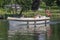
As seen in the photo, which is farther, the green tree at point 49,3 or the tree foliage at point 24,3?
the green tree at point 49,3

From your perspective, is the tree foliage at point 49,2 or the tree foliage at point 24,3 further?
the tree foliage at point 49,2

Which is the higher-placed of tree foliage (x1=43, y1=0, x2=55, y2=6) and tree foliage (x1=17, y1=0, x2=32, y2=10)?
tree foliage (x1=17, y1=0, x2=32, y2=10)

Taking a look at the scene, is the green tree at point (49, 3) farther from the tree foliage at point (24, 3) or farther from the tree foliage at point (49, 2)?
the tree foliage at point (24, 3)

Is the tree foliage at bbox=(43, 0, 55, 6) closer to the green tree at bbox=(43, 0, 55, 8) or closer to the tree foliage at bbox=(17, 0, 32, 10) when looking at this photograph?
the green tree at bbox=(43, 0, 55, 8)

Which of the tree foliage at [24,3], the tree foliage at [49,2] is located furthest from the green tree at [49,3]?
the tree foliage at [24,3]

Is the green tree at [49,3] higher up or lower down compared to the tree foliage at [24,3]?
lower down

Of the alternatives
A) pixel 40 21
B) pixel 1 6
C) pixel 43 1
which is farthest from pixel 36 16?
pixel 43 1

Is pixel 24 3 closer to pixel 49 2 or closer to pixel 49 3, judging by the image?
pixel 49 3

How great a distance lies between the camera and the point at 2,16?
53406 mm

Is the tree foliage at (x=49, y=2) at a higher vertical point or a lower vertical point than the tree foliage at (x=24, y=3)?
lower

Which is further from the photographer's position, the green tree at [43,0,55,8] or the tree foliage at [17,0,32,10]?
the green tree at [43,0,55,8]

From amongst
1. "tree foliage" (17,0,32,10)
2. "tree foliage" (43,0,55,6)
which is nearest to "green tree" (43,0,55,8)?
"tree foliage" (43,0,55,6)

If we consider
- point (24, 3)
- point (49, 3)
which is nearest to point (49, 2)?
point (49, 3)

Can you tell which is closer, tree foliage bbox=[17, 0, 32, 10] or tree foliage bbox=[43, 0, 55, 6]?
tree foliage bbox=[17, 0, 32, 10]
